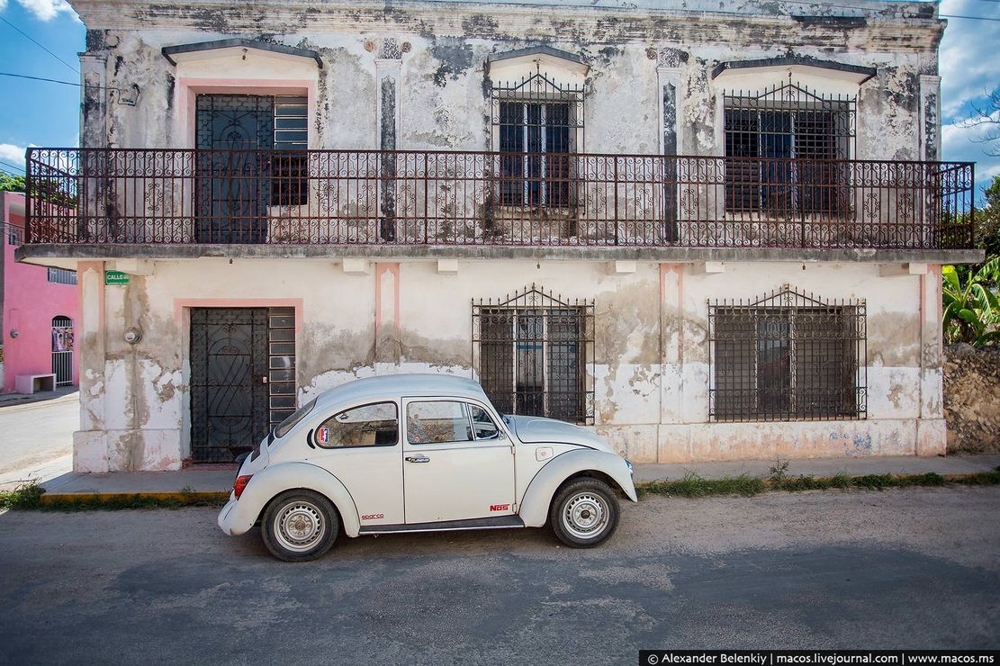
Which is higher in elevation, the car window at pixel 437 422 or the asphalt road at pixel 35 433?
the car window at pixel 437 422

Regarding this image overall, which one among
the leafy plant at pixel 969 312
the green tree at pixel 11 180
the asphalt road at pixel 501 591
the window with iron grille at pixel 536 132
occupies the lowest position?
the asphalt road at pixel 501 591

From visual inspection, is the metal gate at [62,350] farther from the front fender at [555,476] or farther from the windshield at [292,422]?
the front fender at [555,476]

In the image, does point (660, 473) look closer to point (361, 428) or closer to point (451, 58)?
point (361, 428)

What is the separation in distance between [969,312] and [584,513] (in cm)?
956

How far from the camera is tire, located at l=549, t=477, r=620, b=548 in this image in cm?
573

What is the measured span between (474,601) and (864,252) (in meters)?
7.61

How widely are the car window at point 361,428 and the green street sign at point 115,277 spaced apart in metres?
4.80

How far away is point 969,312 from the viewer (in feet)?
36.5

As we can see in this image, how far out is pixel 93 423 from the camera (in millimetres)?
8656

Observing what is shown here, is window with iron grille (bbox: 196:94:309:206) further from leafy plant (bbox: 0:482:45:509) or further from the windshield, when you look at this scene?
leafy plant (bbox: 0:482:45:509)

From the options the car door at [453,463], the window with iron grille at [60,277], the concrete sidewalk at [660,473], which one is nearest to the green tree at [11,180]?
the window with iron grille at [60,277]

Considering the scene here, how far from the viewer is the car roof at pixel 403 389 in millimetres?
5758

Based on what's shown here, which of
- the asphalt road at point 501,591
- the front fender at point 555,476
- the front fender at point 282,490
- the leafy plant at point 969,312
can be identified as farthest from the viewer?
the leafy plant at point 969,312

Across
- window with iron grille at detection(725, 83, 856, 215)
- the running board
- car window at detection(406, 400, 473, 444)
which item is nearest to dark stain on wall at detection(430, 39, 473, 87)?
window with iron grille at detection(725, 83, 856, 215)
